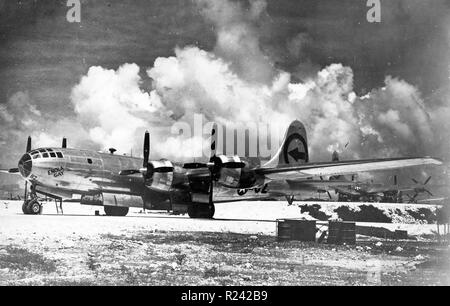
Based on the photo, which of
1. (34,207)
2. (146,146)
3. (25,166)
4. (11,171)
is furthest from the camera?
(25,166)

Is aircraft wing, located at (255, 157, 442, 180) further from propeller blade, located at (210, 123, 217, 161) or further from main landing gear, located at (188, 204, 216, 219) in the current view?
main landing gear, located at (188, 204, 216, 219)

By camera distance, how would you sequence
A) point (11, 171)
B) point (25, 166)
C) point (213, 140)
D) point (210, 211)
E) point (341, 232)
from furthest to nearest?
point (210, 211) → point (25, 166) → point (11, 171) → point (213, 140) → point (341, 232)

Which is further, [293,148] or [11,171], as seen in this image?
[293,148]

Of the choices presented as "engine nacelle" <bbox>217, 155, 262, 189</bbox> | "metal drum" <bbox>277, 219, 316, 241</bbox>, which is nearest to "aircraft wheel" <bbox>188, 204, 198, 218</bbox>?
"engine nacelle" <bbox>217, 155, 262, 189</bbox>

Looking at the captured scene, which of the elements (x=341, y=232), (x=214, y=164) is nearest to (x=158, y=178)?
(x=214, y=164)

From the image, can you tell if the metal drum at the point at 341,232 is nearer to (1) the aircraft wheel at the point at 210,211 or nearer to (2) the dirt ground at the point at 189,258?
(2) the dirt ground at the point at 189,258

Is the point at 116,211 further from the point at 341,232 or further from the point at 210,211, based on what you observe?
the point at 341,232

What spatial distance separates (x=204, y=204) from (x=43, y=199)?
647cm

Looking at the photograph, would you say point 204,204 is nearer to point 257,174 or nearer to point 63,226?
point 257,174

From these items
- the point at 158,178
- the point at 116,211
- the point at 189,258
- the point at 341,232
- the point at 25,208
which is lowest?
the point at 189,258

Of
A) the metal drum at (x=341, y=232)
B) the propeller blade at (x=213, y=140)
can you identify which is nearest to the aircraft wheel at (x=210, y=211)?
the propeller blade at (x=213, y=140)

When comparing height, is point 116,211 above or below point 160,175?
below

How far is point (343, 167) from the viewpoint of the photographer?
1266 cm

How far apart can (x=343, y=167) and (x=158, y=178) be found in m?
7.38
